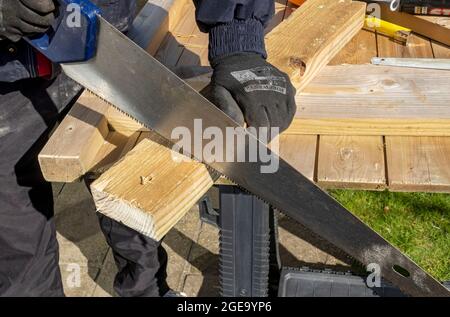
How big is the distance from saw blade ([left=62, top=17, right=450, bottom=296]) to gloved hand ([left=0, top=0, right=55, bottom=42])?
5.9 inches

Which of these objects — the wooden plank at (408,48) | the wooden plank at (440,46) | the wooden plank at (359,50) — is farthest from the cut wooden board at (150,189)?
the wooden plank at (440,46)

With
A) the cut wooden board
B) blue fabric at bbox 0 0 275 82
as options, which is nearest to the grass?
blue fabric at bbox 0 0 275 82

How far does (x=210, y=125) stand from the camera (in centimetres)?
180

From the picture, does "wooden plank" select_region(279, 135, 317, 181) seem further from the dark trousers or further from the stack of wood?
the dark trousers

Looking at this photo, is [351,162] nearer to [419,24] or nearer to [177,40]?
[419,24]

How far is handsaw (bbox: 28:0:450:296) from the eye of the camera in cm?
175

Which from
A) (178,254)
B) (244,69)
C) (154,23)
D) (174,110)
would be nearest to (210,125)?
(174,110)

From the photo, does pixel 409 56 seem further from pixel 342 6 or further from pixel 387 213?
pixel 387 213

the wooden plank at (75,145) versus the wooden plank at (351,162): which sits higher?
the wooden plank at (75,145)

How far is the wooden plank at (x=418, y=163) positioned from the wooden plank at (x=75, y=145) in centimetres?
97

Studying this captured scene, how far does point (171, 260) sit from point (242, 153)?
6.36ft

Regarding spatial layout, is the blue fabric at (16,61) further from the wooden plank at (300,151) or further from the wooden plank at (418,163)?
the wooden plank at (418,163)

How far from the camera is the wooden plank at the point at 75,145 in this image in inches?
74.2
